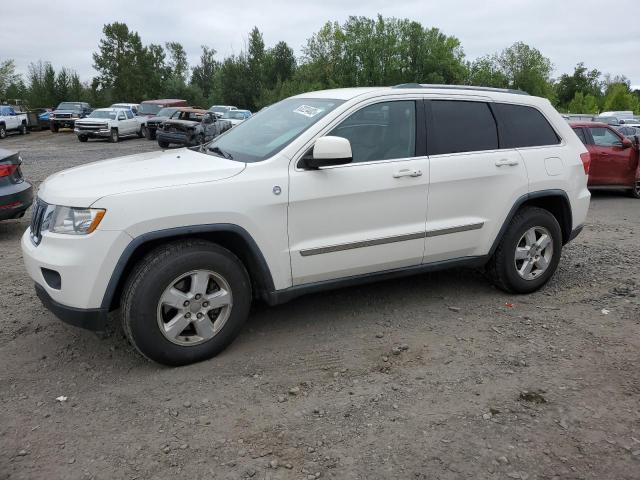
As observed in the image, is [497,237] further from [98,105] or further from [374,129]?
[98,105]

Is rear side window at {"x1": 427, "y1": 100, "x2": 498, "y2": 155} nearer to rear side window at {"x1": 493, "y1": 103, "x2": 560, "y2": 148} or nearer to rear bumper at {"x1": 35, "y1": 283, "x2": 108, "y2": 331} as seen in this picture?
rear side window at {"x1": 493, "y1": 103, "x2": 560, "y2": 148}

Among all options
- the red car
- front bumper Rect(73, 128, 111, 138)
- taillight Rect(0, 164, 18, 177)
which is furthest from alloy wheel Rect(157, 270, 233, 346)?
front bumper Rect(73, 128, 111, 138)

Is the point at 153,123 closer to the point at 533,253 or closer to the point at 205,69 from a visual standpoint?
the point at 533,253

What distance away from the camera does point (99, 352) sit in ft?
13.0

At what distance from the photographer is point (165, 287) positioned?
3.46 meters

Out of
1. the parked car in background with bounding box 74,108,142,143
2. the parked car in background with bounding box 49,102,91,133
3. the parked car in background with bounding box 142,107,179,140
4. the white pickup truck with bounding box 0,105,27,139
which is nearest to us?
the parked car in background with bounding box 142,107,179,140

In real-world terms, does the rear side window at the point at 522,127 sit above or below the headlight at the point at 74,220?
above

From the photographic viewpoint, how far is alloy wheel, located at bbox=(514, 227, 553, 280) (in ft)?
16.2

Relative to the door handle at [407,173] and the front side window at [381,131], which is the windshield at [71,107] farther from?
the door handle at [407,173]

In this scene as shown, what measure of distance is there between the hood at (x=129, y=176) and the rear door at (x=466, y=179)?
157cm

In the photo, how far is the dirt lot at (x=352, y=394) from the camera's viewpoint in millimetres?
2775

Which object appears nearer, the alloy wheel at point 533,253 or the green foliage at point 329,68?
the alloy wheel at point 533,253

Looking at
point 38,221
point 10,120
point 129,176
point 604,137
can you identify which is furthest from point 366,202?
point 10,120

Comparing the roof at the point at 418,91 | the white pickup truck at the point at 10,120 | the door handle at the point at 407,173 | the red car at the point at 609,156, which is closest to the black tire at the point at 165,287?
the door handle at the point at 407,173
